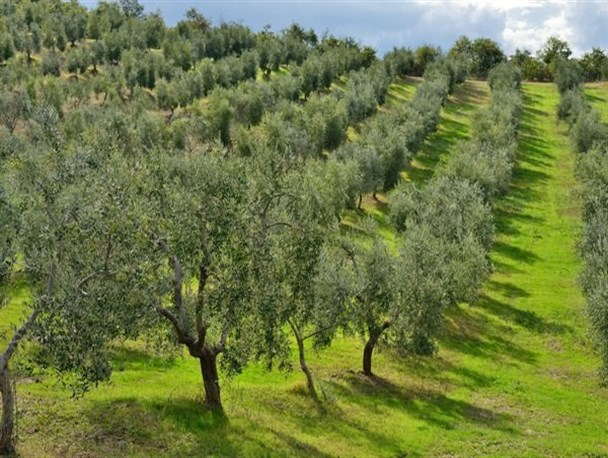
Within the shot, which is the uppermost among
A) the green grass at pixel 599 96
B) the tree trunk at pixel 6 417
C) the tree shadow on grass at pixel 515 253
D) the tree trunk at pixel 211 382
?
the green grass at pixel 599 96

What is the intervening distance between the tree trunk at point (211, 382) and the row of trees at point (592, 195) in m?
24.1

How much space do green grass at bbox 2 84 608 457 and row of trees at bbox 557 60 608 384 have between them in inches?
207

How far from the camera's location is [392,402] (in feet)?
137

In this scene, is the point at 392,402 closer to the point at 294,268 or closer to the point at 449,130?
the point at 294,268

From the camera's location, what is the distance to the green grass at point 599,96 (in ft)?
475

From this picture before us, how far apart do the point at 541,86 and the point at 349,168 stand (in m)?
119

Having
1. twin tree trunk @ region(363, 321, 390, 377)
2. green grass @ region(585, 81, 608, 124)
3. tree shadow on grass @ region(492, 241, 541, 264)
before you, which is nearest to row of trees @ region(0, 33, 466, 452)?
twin tree trunk @ region(363, 321, 390, 377)

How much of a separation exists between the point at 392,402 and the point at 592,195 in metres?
49.7

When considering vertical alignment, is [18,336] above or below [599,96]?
below

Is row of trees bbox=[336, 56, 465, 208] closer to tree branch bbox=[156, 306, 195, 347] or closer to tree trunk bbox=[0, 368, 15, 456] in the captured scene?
tree branch bbox=[156, 306, 195, 347]

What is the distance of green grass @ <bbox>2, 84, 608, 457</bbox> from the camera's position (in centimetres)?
2958

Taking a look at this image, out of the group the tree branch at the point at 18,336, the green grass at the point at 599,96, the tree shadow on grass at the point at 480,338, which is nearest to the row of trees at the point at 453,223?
the tree shadow on grass at the point at 480,338

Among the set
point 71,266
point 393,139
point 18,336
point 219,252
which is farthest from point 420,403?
point 393,139

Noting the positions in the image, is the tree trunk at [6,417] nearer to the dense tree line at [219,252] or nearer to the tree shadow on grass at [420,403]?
the dense tree line at [219,252]
